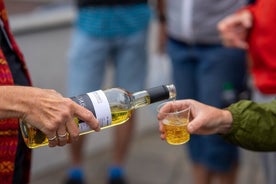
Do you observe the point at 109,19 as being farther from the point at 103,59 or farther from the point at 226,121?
the point at 226,121

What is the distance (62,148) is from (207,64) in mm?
1560

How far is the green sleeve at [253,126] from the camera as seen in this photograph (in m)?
2.00

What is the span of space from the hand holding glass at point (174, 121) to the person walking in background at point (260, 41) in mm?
829

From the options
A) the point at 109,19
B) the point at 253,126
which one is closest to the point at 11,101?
the point at 253,126

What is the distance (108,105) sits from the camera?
1785 millimetres

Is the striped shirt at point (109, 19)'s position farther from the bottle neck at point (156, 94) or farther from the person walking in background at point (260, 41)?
the bottle neck at point (156, 94)

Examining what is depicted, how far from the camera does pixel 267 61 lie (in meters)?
2.63

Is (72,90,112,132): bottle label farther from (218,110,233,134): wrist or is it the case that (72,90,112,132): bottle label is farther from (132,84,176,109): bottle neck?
(218,110,233,134): wrist

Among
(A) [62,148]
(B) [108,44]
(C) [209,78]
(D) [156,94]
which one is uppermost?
(D) [156,94]

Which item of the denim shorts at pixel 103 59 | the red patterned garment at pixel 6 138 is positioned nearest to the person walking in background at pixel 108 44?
the denim shorts at pixel 103 59

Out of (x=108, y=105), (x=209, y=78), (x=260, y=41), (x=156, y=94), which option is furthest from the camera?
(x=209, y=78)

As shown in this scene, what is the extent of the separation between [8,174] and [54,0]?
9.76 ft

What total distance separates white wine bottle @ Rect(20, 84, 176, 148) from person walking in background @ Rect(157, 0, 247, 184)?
50.5 inches

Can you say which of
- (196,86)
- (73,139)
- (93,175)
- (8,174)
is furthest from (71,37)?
(73,139)
